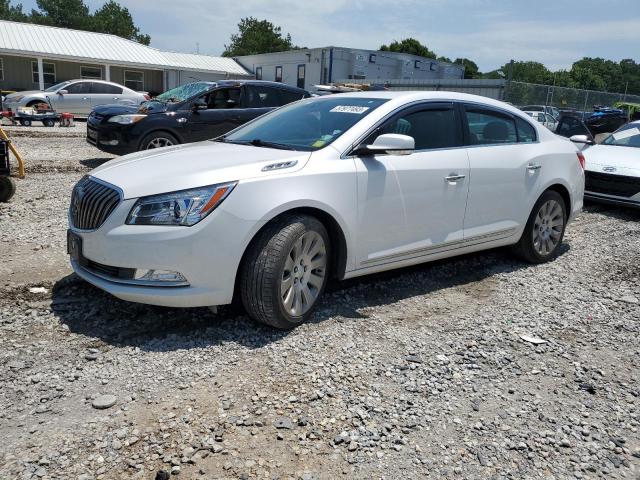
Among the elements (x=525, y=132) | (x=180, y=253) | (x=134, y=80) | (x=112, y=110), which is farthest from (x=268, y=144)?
(x=134, y=80)

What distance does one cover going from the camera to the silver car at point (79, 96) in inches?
792

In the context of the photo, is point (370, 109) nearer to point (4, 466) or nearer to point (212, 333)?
point (212, 333)

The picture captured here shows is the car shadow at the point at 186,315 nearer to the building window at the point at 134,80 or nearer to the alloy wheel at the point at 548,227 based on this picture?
the alloy wheel at the point at 548,227

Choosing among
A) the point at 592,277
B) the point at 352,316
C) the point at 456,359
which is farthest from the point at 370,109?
the point at 592,277

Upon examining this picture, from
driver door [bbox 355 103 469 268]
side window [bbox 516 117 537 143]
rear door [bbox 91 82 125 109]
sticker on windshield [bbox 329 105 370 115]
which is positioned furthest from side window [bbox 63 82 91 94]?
driver door [bbox 355 103 469 268]

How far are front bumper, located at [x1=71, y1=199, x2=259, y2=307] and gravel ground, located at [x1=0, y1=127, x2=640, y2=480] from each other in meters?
0.34

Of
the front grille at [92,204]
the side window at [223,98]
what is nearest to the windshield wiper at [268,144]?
the front grille at [92,204]

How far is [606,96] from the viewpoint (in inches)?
1216

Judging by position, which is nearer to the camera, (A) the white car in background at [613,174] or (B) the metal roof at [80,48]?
(A) the white car in background at [613,174]

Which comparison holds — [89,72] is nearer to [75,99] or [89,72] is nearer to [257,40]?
[75,99]

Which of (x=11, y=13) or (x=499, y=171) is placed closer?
(x=499, y=171)

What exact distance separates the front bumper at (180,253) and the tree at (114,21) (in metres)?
82.6

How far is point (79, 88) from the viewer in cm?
2123

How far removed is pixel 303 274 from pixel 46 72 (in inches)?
1380
